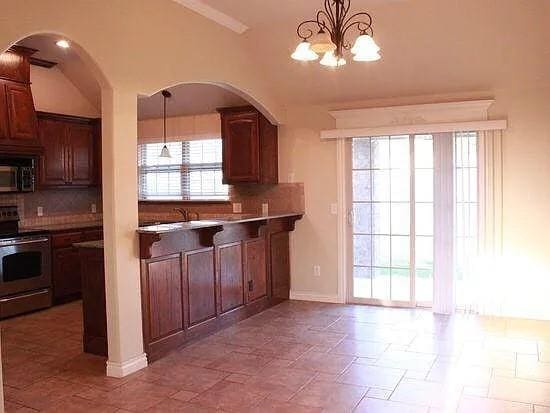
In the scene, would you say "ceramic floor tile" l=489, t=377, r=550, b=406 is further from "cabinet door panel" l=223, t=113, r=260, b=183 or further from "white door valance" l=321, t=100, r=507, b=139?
"cabinet door panel" l=223, t=113, r=260, b=183

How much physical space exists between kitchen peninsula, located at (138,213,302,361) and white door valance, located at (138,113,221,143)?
5.61 feet

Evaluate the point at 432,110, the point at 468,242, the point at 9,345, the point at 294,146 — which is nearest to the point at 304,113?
the point at 294,146

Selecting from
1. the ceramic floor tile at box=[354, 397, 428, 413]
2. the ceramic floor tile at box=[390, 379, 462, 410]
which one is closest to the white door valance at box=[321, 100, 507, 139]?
the ceramic floor tile at box=[390, 379, 462, 410]

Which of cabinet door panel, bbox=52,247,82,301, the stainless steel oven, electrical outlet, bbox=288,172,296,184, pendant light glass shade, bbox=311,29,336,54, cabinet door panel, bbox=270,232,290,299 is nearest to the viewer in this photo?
pendant light glass shade, bbox=311,29,336,54

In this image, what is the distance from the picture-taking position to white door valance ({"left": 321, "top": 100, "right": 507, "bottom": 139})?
5.36 meters

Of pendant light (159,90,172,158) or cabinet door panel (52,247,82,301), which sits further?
pendant light (159,90,172,158)

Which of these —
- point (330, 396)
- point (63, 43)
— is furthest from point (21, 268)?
point (330, 396)

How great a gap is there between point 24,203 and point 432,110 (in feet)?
16.4

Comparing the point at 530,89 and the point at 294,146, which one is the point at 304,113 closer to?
the point at 294,146

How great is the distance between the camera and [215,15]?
484cm

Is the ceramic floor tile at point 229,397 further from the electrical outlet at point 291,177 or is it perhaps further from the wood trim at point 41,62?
the wood trim at point 41,62

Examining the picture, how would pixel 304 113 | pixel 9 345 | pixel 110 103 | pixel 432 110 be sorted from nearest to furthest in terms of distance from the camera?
pixel 110 103 → pixel 9 345 → pixel 432 110 → pixel 304 113

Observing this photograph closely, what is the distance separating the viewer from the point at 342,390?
3586 mm

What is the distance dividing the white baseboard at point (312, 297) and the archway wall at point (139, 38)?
8.48 feet
